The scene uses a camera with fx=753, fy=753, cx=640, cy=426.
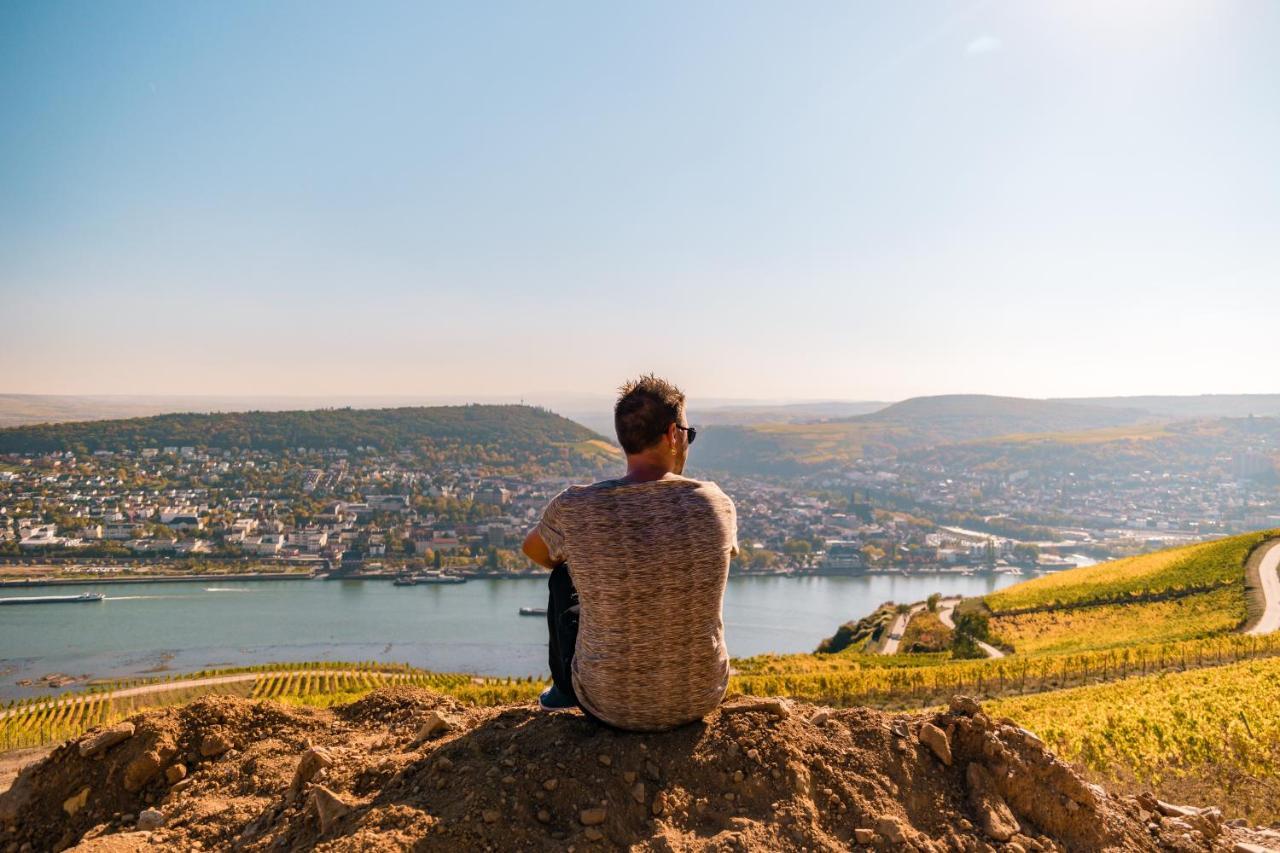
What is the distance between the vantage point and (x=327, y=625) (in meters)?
44.2

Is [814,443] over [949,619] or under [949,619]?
over

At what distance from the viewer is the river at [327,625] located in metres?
35.4

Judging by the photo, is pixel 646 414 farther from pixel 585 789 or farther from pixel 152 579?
pixel 152 579

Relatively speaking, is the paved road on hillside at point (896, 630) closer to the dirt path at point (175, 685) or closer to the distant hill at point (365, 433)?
the dirt path at point (175, 685)

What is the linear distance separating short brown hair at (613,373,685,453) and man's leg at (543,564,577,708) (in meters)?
0.60

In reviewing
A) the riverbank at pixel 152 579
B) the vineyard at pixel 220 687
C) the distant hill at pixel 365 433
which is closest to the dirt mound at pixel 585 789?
the vineyard at pixel 220 687

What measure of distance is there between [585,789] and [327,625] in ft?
153

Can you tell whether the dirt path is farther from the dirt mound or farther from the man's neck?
the man's neck

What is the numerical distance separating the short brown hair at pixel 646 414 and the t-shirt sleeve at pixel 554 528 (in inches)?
12.8

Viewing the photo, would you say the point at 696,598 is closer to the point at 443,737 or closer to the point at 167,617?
the point at 443,737

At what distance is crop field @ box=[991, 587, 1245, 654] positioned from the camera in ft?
57.0

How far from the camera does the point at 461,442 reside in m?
116

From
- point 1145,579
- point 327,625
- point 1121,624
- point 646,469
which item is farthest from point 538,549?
point 327,625

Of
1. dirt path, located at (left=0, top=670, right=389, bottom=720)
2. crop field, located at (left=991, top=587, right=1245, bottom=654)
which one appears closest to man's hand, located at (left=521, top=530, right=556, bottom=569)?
crop field, located at (left=991, top=587, right=1245, bottom=654)
